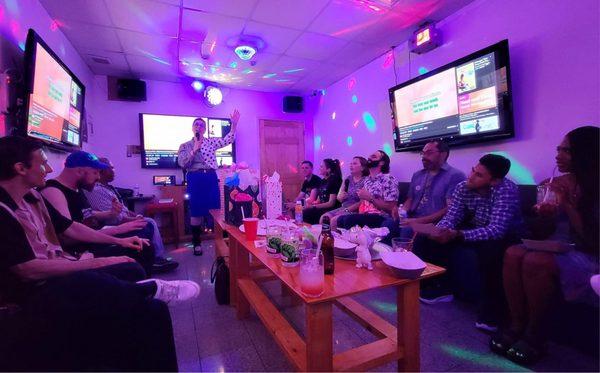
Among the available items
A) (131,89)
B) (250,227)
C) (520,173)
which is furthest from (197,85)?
(520,173)

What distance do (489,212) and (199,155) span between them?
9.98 feet

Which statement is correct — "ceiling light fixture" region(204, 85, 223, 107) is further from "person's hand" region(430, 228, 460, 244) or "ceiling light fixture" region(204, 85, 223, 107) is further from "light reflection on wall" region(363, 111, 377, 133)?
"person's hand" region(430, 228, 460, 244)

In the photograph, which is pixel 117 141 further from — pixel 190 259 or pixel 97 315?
pixel 97 315

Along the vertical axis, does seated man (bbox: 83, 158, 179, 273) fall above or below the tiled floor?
above

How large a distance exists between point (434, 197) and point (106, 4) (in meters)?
3.40

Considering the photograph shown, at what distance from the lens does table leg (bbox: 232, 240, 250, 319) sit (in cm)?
188

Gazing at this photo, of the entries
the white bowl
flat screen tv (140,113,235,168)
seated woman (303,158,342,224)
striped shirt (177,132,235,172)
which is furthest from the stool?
the white bowl

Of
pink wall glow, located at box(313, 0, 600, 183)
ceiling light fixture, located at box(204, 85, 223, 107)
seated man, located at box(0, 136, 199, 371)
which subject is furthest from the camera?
ceiling light fixture, located at box(204, 85, 223, 107)

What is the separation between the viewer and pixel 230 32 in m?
3.02

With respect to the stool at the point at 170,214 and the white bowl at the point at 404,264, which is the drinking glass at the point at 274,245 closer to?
A: the white bowl at the point at 404,264

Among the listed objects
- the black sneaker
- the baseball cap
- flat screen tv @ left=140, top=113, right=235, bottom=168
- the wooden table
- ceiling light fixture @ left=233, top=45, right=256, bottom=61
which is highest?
ceiling light fixture @ left=233, top=45, right=256, bottom=61

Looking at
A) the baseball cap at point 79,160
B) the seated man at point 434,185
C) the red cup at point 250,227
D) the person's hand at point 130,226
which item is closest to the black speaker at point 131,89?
the baseball cap at point 79,160

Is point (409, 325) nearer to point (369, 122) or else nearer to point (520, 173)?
point (520, 173)

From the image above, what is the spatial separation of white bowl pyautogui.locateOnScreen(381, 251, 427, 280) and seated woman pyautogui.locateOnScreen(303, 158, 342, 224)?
2.35 meters
